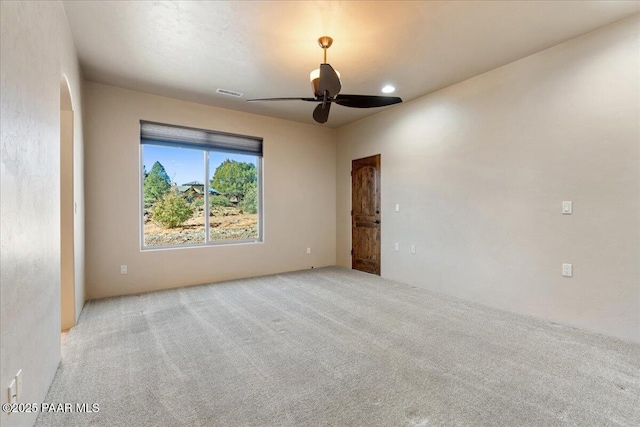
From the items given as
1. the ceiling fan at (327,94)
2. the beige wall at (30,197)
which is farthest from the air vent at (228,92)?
the beige wall at (30,197)

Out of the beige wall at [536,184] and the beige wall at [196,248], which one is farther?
the beige wall at [196,248]

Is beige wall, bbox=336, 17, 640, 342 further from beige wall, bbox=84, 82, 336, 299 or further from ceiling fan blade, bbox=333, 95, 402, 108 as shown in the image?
beige wall, bbox=84, 82, 336, 299

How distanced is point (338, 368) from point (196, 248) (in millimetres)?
3157

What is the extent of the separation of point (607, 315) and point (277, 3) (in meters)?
3.91

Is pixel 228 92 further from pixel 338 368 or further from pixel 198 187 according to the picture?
pixel 338 368

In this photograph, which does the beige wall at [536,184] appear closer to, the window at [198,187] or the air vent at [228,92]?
the air vent at [228,92]

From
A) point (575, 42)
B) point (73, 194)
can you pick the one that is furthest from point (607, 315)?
point (73, 194)

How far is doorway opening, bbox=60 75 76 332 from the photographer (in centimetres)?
284

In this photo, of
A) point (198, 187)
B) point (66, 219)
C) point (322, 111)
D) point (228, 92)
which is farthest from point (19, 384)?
point (228, 92)

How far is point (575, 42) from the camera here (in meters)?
2.84

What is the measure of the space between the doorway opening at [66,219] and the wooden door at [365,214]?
4.03m

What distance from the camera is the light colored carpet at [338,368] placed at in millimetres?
1694

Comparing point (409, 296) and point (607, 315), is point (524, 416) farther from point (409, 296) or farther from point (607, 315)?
point (409, 296)

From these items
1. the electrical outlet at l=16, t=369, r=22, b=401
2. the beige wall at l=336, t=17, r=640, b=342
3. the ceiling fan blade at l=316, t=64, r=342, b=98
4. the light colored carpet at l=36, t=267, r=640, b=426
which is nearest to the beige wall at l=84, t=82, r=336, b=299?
the light colored carpet at l=36, t=267, r=640, b=426
